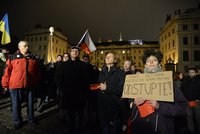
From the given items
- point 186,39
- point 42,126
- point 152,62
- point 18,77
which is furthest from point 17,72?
point 186,39

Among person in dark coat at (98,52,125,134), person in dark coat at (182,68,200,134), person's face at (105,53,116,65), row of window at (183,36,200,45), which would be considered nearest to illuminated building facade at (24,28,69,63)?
row of window at (183,36,200,45)

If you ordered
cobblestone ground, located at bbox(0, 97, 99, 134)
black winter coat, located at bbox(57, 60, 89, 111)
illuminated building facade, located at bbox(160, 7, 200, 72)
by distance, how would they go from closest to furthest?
black winter coat, located at bbox(57, 60, 89, 111), cobblestone ground, located at bbox(0, 97, 99, 134), illuminated building facade, located at bbox(160, 7, 200, 72)

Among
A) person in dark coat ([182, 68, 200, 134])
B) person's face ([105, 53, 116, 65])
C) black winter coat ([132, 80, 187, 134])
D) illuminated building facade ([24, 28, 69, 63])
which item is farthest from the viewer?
illuminated building facade ([24, 28, 69, 63])

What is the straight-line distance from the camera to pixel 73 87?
505 centimetres

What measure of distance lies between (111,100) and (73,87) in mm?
1047

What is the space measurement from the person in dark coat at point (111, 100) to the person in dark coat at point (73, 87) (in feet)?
2.33

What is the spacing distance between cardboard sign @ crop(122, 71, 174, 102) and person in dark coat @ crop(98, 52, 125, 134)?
3.52ft

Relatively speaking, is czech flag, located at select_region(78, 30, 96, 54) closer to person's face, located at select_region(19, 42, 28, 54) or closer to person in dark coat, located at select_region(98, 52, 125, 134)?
person's face, located at select_region(19, 42, 28, 54)

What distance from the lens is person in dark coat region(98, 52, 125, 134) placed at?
4465mm

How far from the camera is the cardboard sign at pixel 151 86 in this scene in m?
2.82

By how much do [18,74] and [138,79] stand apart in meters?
3.96

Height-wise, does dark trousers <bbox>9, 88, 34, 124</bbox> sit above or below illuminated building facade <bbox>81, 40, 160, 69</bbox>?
below

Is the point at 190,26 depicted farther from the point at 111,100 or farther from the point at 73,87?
the point at 111,100

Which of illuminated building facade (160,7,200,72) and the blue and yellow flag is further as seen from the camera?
illuminated building facade (160,7,200,72)
